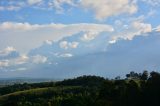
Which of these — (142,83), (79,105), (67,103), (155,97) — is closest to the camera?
(155,97)

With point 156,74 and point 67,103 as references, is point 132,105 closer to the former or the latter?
point 156,74

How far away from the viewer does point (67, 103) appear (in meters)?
155

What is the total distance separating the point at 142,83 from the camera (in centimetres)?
9625

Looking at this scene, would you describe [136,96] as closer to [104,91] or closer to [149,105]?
[149,105]

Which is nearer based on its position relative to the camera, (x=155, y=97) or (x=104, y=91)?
(x=155, y=97)

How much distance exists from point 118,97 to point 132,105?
634 cm

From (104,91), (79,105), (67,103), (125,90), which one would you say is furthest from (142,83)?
(67,103)

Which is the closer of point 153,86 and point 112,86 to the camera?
point 153,86

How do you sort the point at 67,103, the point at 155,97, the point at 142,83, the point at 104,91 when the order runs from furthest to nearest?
1. the point at 67,103
2. the point at 104,91
3. the point at 142,83
4. the point at 155,97

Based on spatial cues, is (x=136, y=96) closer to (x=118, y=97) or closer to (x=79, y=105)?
(x=118, y=97)

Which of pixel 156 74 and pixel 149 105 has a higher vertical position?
pixel 156 74

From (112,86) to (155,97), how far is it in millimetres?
17545

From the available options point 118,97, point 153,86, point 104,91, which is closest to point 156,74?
point 153,86

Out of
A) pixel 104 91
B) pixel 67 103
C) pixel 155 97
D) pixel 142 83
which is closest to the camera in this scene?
pixel 155 97
